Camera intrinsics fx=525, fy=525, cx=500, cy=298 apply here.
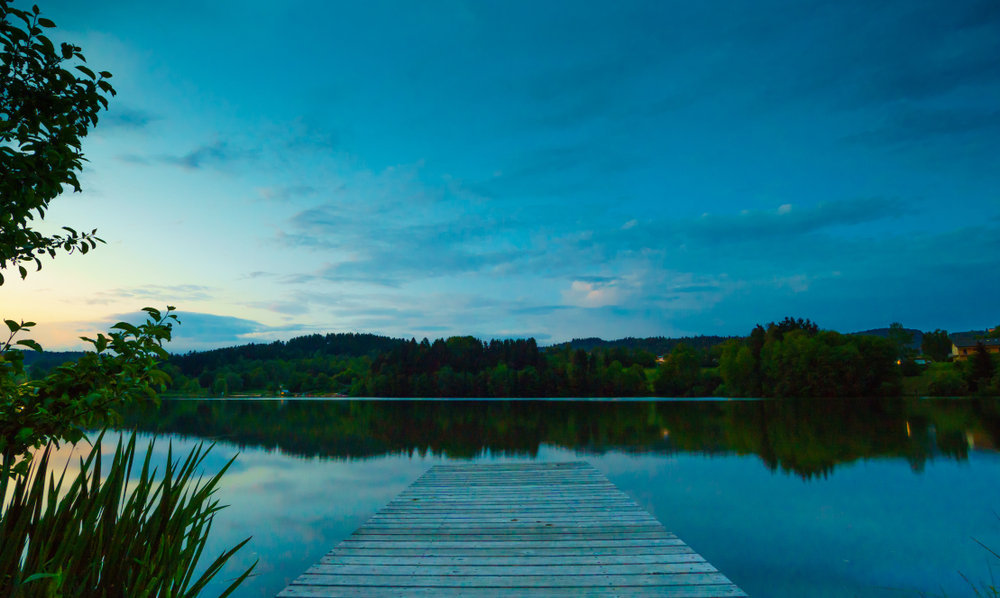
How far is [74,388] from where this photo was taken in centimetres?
192

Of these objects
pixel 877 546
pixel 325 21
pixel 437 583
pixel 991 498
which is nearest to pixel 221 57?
pixel 325 21

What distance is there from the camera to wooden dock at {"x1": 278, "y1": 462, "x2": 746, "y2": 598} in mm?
4168

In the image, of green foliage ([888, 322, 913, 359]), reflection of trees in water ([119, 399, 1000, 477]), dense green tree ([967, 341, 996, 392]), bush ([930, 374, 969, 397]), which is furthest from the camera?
green foliage ([888, 322, 913, 359])

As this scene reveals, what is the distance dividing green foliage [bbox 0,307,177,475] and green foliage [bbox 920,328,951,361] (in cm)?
8896

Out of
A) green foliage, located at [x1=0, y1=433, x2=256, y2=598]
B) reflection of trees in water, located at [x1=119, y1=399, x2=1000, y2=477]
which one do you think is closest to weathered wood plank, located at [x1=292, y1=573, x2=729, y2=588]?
green foliage, located at [x1=0, y1=433, x2=256, y2=598]

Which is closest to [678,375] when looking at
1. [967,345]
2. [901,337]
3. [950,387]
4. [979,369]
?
[901,337]

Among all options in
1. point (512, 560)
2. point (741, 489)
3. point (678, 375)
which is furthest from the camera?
point (678, 375)

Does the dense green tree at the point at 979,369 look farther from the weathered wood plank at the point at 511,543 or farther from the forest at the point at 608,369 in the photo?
the weathered wood plank at the point at 511,543

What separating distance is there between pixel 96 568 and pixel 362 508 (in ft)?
28.1

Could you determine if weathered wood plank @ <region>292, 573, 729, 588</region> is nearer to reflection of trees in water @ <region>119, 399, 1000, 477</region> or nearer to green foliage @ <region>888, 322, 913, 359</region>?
reflection of trees in water @ <region>119, 399, 1000, 477</region>

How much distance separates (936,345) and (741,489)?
82.0 m

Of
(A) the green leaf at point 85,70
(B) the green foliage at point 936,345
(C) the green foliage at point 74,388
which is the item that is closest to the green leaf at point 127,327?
(C) the green foliage at point 74,388

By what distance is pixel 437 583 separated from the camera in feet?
14.1

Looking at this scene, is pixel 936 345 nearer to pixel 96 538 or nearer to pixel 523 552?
pixel 523 552
